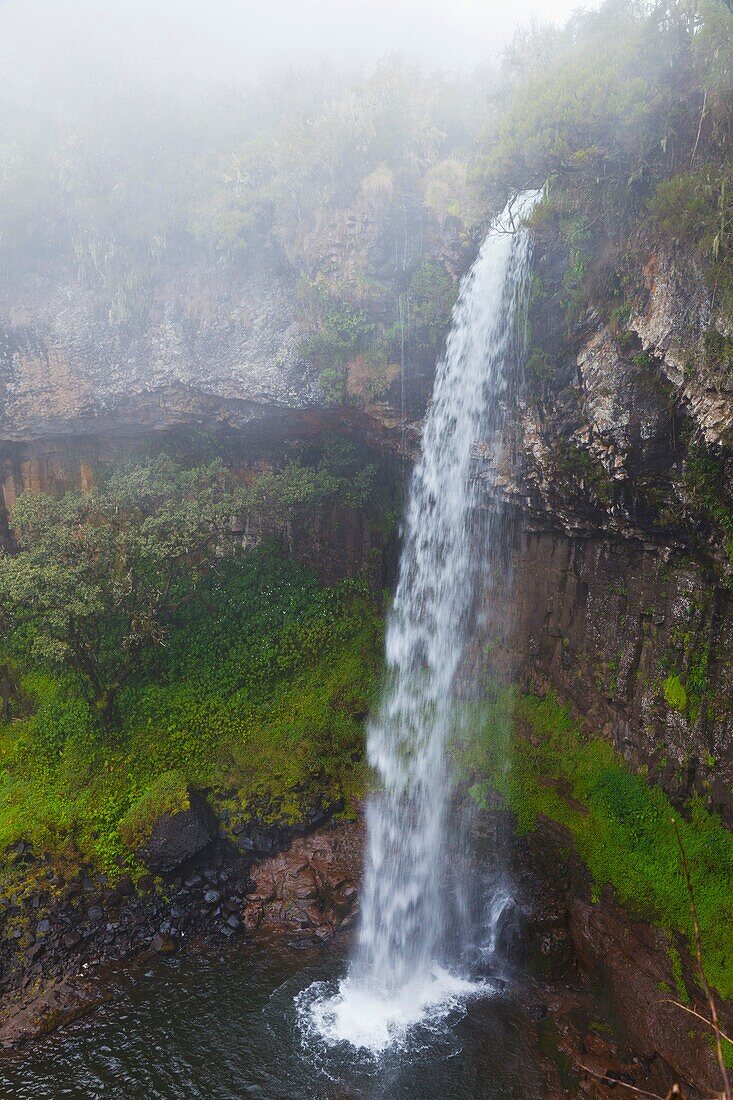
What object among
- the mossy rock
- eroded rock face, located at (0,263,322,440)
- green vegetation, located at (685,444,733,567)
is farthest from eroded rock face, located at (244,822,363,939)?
eroded rock face, located at (0,263,322,440)

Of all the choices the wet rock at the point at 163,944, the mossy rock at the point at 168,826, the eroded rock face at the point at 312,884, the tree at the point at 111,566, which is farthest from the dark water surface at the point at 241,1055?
the tree at the point at 111,566

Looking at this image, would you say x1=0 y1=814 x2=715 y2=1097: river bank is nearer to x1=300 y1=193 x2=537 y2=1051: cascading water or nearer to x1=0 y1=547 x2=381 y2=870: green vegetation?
x1=300 y1=193 x2=537 y2=1051: cascading water

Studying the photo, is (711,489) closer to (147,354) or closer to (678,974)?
(678,974)

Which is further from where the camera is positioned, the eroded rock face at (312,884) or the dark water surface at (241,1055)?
the eroded rock face at (312,884)

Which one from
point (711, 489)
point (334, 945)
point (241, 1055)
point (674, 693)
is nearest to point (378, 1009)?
point (334, 945)

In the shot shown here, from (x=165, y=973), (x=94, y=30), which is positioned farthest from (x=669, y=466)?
(x=94, y=30)

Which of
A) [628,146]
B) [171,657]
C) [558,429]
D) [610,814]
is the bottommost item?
[610,814]

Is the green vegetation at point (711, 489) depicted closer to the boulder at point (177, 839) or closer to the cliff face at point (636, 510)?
the cliff face at point (636, 510)
